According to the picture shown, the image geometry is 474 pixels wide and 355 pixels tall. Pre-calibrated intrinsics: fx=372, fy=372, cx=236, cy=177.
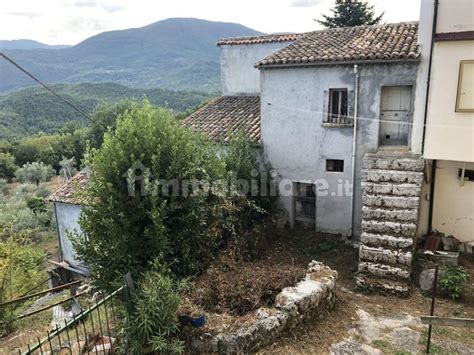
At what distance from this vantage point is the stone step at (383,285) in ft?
28.4

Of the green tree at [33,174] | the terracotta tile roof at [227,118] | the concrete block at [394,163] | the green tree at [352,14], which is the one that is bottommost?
the green tree at [33,174]

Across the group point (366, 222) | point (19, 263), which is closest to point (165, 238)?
point (366, 222)

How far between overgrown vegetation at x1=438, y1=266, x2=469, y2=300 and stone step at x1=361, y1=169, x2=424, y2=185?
258 centimetres

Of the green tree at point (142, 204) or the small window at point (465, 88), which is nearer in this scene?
the green tree at point (142, 204)

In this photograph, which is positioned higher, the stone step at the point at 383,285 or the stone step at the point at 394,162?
the stone step at the point at 394,162

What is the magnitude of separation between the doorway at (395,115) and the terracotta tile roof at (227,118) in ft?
14.1

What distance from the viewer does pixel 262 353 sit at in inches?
254

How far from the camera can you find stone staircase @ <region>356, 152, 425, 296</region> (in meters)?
8.96

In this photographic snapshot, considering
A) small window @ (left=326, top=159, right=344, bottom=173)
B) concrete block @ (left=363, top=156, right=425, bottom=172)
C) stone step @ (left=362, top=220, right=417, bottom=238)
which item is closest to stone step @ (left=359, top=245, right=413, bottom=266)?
stone step @ (left=362, top=220, right=417, bottom=238)

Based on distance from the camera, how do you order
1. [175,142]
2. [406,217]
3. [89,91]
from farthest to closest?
[89,91]
[406,217]
[175,142]

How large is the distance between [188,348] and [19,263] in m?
8.42

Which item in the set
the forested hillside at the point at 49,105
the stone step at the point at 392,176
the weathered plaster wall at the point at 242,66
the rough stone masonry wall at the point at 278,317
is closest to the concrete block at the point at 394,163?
the stone step at the point at 392,176

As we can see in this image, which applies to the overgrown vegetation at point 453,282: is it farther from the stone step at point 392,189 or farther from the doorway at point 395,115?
the doorway at point 395,115

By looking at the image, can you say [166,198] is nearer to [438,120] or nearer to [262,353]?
[262,353]
